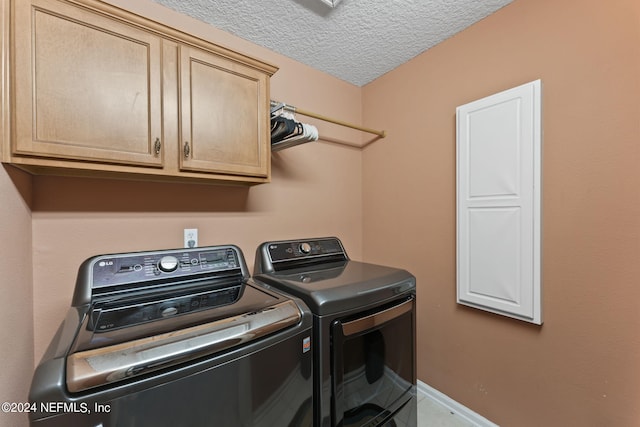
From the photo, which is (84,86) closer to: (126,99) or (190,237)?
(126,99)

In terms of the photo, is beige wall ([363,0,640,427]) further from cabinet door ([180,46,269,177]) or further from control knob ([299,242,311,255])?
cabinet door ([180,46,269,177])

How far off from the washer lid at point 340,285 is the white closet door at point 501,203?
20.6 inches

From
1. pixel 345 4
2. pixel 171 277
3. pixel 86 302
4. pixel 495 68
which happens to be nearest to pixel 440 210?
pixel 495 68

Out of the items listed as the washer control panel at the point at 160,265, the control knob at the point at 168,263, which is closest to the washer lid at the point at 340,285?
the washer control panel at the point at 160,265

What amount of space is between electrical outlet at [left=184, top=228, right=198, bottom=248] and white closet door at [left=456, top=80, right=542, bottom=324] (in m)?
1.60

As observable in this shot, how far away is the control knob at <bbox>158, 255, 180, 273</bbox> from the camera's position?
119 centimetres

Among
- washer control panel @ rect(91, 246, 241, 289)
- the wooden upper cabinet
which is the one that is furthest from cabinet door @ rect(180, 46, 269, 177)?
washer control panel @ rect(91, 246, 241, 289)

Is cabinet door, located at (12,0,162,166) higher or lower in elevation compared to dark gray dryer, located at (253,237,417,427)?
higher

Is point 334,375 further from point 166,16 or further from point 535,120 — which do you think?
point 166,16

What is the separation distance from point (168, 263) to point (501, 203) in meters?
1.72

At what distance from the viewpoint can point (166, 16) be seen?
4.95 ft

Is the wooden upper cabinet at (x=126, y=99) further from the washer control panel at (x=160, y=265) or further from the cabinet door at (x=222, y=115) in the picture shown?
the washer control panel at (x=160, y=265)

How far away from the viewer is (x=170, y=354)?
27.1 inches

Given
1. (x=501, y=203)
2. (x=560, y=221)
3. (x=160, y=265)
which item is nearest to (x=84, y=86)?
(x=160, y=265)
